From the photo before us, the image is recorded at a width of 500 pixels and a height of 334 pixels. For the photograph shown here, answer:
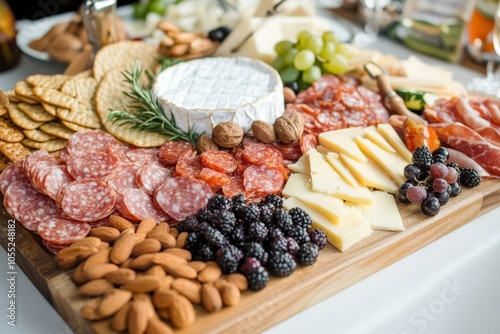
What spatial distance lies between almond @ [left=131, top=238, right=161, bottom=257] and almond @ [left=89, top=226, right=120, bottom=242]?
87mm

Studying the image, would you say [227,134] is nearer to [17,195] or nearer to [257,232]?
[257,232]

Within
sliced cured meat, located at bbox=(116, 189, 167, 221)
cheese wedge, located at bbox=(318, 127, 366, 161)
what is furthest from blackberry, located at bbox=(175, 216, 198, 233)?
cheese wedge, located at bbox=(318, 127, 366, 161)

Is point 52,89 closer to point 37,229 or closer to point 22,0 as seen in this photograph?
point 37,229

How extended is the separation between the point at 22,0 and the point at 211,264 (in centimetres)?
291

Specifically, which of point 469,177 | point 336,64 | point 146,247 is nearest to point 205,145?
point 146,247

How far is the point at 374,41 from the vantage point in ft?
9.23

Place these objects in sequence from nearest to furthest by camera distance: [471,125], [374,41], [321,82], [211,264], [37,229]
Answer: [211,264] → [37,229] → [471,125] → [321,82] → [374,41]

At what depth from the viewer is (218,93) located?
6.01ft

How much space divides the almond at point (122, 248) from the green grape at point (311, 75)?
3.45ft

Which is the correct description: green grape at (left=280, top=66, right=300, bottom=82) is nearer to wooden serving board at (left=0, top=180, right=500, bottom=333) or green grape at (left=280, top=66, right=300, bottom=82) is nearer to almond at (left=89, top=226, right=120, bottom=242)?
wooden serving board at (left=0, top=180, right=500, bottom=333)

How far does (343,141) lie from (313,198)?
0.29m

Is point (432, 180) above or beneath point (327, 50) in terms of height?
beneath

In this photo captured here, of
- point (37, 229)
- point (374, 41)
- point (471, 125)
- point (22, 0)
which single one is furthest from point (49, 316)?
point (22, 0)

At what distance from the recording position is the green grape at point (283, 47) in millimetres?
2115
